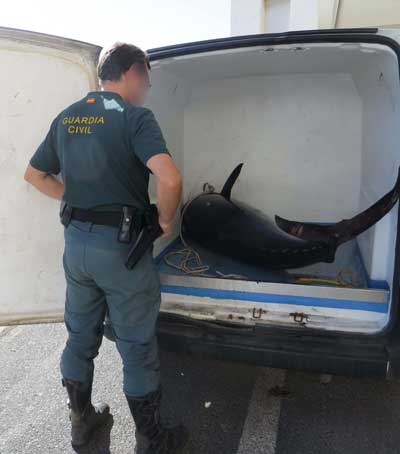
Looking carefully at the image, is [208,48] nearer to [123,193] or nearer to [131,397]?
[123,193]

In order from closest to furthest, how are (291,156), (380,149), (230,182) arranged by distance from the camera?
(380,149) → (230,182) → (291,156)

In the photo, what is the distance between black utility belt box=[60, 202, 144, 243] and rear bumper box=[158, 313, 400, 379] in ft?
2.39


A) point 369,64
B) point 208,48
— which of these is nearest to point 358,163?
point 369,64

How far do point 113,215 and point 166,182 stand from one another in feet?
1.11

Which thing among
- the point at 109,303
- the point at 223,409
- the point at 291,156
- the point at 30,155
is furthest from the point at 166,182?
the point at 291,156

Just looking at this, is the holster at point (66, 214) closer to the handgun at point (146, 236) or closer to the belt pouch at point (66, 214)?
the belt pouch at point (66, 214)

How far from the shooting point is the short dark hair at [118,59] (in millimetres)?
1901

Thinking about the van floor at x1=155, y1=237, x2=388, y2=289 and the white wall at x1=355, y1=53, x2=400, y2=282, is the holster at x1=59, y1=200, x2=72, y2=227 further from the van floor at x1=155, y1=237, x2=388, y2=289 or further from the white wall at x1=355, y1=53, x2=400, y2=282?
the white wall at x1=355, y1=53, x2=400, y2=282

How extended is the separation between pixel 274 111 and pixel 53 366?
306 centimetres

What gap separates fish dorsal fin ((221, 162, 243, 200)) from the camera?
400cm

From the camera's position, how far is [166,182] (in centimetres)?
179

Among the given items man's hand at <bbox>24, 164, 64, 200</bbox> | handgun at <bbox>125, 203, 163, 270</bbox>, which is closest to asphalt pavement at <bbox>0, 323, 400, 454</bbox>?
handgun at <bbox>125, 203, 163, 270</bbox>

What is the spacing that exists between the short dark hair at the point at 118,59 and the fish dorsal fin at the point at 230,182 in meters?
2.16

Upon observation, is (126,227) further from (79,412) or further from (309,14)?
(309,14)
